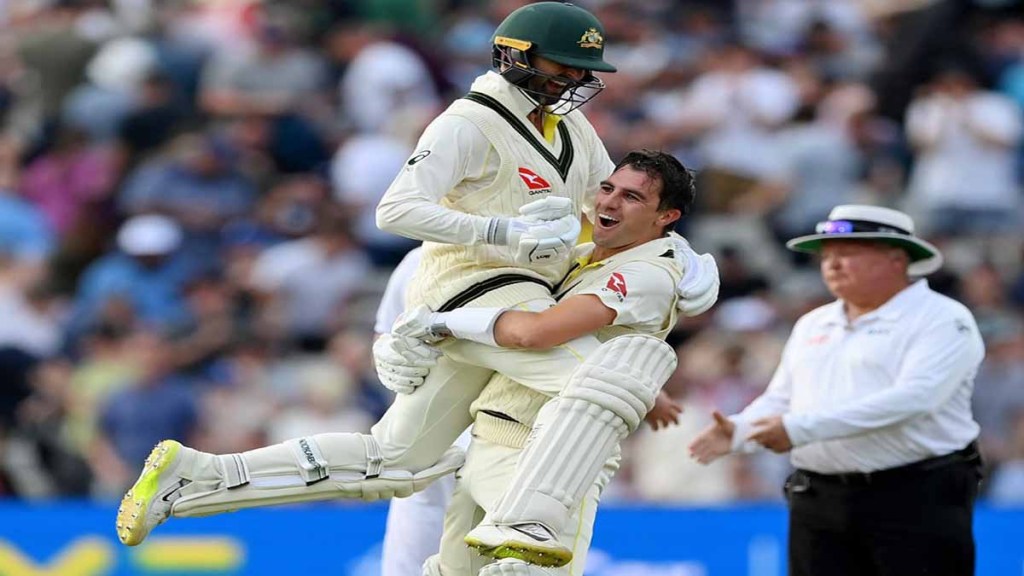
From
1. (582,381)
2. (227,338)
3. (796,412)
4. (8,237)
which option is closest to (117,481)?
(227,338)

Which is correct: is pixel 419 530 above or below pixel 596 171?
below

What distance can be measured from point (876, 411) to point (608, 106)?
5468 mm

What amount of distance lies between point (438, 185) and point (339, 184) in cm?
610

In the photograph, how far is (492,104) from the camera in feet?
20.4

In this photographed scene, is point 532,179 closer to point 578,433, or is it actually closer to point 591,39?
point 591,39

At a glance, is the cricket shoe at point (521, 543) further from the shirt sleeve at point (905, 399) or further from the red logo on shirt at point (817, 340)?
the red logo on shirt at point (817, 340)

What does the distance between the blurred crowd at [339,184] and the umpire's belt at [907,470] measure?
263 cm

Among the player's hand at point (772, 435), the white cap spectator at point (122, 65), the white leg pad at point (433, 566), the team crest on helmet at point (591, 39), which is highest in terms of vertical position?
the white cap spectator at point (122, 65)

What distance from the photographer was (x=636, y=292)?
608 cm

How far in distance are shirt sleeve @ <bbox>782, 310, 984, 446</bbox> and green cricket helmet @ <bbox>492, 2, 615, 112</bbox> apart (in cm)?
167

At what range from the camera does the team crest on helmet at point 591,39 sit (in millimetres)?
6137

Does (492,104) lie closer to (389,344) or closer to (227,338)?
(389,344)

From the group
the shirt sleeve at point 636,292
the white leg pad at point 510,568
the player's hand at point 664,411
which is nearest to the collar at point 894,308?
the player's hand at point 664,411

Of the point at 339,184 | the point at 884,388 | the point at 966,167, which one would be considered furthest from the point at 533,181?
the point at 966,167
